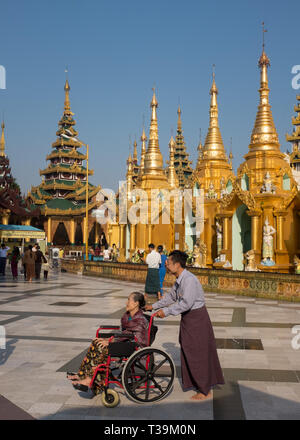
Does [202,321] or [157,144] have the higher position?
[157,144]

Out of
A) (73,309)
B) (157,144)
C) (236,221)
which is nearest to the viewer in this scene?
(73,309)

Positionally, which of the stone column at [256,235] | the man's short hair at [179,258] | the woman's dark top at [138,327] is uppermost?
the stone column at [256,235]

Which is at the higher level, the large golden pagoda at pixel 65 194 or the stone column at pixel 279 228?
the large golden pagoda at pixel 65 194

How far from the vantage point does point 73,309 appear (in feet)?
43.1

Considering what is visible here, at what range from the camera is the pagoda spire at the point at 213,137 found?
28.2m

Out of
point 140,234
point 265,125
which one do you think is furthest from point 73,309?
point 140,234

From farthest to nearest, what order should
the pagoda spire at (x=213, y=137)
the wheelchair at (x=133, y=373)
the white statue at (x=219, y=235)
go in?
the pagoda spire at (x=213, y=137) < the white statue at (x=219, y=235) < the wheelchair at (x=133, y=373)

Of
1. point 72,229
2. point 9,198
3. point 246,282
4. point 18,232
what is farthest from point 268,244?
point 72,229

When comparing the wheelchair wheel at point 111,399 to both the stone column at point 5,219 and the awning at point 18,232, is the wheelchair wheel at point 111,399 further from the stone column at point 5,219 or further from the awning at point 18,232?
the stone column at point 5,219

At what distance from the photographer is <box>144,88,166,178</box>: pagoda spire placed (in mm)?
33562

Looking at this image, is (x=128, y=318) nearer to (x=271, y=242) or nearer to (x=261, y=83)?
(x=271, y=242)

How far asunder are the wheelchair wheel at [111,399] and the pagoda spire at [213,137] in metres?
23.6

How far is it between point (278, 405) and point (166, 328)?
5057 millimetres

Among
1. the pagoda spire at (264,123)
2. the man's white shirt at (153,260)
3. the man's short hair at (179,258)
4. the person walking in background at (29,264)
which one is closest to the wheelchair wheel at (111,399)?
the man's short hair at (179,258)
